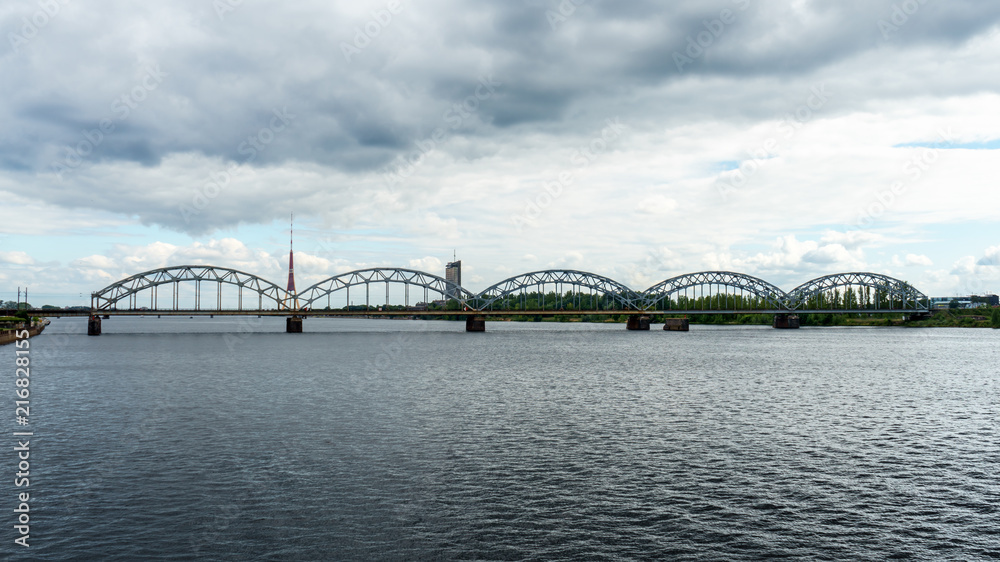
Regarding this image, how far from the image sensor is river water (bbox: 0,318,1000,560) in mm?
16969

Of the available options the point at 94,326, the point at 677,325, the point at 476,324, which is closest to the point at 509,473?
the point at 476,324

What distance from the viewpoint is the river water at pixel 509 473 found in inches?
668

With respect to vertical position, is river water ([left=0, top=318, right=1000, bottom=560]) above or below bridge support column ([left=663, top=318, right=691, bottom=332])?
below

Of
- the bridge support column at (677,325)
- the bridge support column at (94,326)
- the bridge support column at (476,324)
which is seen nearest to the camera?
the bridge support column at (94,326)

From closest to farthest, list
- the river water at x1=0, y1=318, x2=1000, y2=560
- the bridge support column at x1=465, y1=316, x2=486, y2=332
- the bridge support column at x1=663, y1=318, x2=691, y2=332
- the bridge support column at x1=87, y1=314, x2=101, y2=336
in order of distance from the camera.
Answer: the river water at x1=0, y1=318, x2=1000, y2=560 < the bridge support column at x1=87, y1=314, x2=101, y2=336 < the bridge support column at x1=465, y1=316, x2=486, y2=332 < the bridge support column at x1=663, y1=318, x2=691, y2=332

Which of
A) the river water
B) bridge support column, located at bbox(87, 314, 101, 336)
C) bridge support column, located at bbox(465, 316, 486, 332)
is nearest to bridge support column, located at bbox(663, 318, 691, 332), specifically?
bridge support column, located at bbox(465, 316, 486, 332)

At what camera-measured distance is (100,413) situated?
3644cm

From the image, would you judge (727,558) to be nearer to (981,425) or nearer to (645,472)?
(645,472)

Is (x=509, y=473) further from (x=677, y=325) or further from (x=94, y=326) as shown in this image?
(x=677, y=325)

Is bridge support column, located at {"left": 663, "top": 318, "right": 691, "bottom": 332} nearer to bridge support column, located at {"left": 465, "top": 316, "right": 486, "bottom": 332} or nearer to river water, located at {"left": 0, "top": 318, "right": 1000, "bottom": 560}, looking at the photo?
bridge support column, located at {"left": 465, "top": 316, "right": 486, "bottom": 332}

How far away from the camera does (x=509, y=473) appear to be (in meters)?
23.3

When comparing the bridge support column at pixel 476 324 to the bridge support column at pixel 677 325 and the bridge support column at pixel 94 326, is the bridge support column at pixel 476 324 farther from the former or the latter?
the bridge support column at pixel 94 326

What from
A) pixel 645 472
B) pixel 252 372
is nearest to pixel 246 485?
pixel 645 472

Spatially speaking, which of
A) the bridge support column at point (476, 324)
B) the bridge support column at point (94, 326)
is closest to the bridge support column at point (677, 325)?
the bridge support column at point (476, 324)
